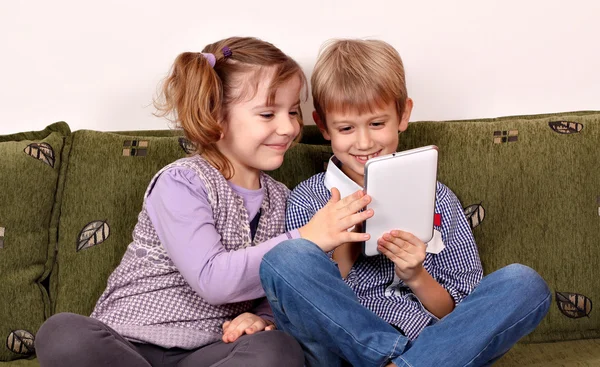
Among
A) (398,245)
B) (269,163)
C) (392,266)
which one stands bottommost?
(392,266)

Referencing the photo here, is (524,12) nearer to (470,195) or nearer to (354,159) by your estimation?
(470,195)

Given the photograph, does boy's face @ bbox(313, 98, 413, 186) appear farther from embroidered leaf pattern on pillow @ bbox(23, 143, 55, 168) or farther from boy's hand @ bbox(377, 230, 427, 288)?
embroidered leaf pattern on pillow @ bbox(23, 143, 55, 168)

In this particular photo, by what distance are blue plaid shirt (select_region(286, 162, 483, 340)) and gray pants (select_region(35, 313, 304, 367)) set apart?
0.29 m

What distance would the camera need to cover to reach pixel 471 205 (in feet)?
5.45

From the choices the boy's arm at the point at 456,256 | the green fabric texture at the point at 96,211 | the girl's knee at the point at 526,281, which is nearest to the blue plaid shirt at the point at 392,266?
the boy's arm at the point at 456,256

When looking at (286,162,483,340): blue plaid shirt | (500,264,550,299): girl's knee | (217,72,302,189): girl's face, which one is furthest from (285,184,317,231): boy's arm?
(500,264,550,299): girl's knee

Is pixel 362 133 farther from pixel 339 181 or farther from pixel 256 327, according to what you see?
pixel 256 327

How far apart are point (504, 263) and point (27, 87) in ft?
4.13

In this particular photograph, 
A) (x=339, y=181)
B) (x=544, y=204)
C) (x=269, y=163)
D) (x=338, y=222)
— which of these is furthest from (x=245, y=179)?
(x=544, y=204)

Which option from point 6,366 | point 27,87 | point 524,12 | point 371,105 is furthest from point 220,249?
point 524,12

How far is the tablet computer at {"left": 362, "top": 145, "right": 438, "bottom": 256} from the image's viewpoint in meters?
1.32

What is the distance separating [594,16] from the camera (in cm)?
192

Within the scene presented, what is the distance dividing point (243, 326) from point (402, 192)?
1.26 feet

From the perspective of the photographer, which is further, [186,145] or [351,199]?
[186,145]
